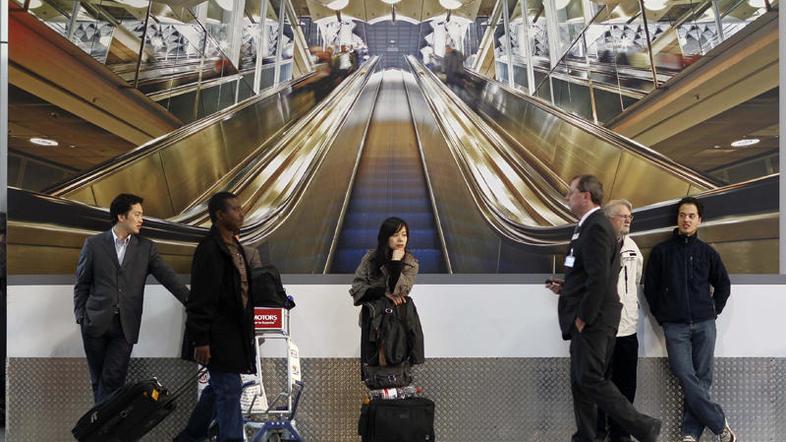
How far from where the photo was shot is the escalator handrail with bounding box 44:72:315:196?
5.04 m

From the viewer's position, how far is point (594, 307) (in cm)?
398

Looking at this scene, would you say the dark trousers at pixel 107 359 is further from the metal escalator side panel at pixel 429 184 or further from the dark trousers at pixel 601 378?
the dark trousers at pixel 601 378

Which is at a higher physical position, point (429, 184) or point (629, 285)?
point (429, 184)

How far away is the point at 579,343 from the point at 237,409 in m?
1.84

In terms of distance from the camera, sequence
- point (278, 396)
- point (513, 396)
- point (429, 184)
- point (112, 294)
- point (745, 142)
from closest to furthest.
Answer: point (278, 396), point (112, 294), point (513, 396), point (745, 142), point (429, 184)

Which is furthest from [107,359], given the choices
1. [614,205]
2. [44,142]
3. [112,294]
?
[614,205]

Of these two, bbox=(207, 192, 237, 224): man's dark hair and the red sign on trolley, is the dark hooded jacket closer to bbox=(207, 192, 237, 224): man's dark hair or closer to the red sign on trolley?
bbox=(207, 192, 237, 224): man's dark hair

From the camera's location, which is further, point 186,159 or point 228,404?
point 186,159

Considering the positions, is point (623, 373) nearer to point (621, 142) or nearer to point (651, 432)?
point (651, 432)

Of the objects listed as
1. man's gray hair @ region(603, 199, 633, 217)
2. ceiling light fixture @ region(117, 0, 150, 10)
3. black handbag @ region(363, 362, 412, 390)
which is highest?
ceiling light fixture @ region(117, 0, 150, 10)

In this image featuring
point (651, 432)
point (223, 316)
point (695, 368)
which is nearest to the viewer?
point (223, 316)

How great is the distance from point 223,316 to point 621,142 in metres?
2.94

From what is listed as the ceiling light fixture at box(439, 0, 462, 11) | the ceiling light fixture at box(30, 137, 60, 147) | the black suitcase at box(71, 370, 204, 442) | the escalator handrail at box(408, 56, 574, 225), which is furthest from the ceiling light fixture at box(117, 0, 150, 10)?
the black suitcase at box(71, 370, 204, 442)

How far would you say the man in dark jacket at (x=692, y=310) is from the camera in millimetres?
4660
